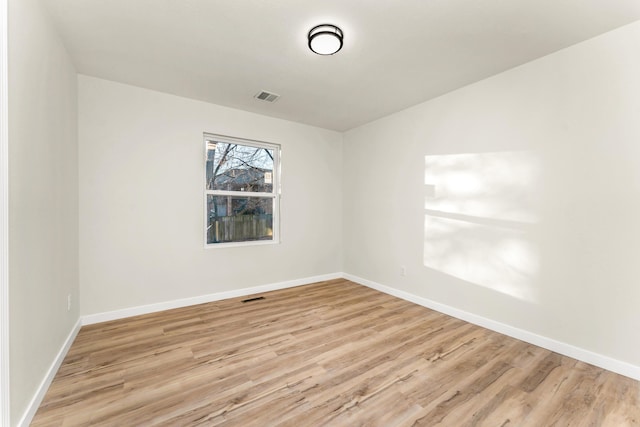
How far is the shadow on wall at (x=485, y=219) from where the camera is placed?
2531mm

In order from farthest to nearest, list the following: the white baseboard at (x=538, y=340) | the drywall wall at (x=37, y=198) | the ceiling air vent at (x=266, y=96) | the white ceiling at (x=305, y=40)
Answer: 1. the ceiling air vent at (x=266, y=96)
2. the white baseboard at (x=538, y=340)
3. the white ceiling at (x=305, y=40)
4. the drywall wall at (x=37, y=198)

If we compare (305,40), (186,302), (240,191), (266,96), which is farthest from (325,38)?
(186,302)

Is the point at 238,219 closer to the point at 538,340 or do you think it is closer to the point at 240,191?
the point at 240,191

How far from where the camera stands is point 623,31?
2.04 meters

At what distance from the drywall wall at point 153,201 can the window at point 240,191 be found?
127mm

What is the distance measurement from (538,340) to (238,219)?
3.52 metres

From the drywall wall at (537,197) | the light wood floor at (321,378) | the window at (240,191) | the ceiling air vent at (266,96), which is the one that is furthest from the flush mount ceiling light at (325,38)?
the light wood floor at (321,378)

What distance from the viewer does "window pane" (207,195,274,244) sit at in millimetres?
3643

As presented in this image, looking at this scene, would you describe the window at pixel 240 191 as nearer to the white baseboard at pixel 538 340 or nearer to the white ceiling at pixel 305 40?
the white ceiling at pixel 305 40

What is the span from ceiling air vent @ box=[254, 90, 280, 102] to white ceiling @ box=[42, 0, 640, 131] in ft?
0.30

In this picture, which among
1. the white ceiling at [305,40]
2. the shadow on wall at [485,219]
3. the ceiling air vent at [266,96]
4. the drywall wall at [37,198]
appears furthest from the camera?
the ceiling air vent at [266,96]

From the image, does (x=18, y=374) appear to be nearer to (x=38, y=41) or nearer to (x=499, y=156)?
(x=38, y=41)

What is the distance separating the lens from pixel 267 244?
4.02 meters

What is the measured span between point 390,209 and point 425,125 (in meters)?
1.18
